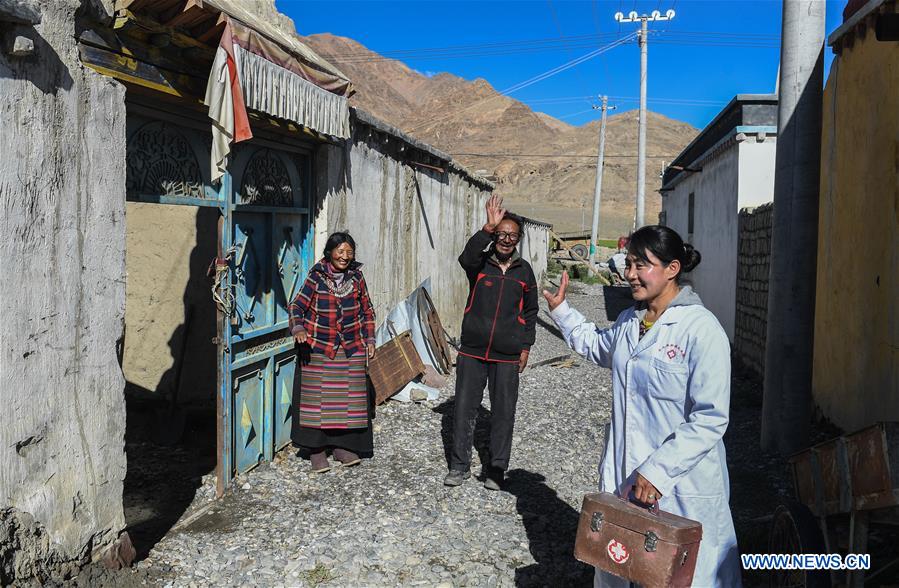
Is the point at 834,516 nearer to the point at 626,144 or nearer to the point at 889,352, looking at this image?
the point at 889,352

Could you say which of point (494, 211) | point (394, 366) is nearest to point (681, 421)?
point (494, 211)

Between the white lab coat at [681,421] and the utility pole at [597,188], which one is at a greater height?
the utility pole at [597,188]

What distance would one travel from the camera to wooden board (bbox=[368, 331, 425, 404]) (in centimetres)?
726

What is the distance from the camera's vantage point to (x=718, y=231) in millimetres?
12906

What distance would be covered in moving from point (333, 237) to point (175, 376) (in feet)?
7.59

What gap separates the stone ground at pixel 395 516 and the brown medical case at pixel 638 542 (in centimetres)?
129

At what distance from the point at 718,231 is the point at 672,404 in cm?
1093

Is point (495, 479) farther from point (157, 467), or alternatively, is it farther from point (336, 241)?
point (157, 467)

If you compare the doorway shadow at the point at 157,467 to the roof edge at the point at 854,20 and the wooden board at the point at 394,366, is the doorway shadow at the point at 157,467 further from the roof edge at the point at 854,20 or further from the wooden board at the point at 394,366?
the roof edge at the point at 854,20

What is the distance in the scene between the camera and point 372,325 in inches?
221

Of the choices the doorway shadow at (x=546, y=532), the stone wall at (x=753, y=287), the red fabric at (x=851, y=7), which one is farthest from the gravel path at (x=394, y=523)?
the red fabric at (x=851, y=7)

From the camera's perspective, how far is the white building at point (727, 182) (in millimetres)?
11148

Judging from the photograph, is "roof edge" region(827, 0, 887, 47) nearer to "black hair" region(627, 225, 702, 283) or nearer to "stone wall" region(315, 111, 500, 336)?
"black hair" region(627, 225, 702, 283)

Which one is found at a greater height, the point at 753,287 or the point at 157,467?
the point at 753,287
